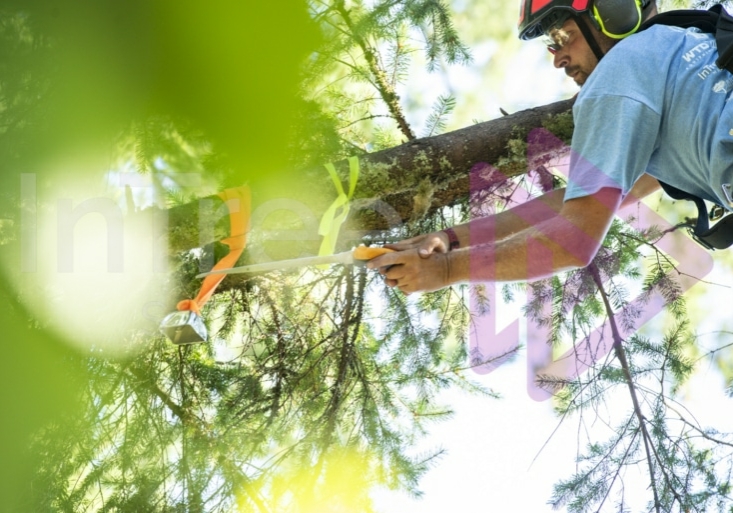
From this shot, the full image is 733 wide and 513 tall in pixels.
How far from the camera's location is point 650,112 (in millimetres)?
1828

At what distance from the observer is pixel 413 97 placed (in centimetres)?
396

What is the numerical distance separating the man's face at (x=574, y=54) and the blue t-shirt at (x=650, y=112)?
0.45 m

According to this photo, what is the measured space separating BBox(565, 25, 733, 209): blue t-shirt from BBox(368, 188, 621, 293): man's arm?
5cm

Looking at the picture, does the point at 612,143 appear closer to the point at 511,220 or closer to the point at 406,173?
the point at 511,220

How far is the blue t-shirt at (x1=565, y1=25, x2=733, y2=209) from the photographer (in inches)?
70.3

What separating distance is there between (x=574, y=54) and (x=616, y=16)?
0.55 feet

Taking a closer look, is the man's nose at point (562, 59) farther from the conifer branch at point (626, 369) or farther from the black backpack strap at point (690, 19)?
the conifer branch at point (626, 369)

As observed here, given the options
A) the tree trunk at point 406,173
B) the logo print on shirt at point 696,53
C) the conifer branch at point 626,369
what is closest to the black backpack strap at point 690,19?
the logo print on shirt at point 696,53

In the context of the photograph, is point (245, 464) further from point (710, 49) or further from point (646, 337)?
point (710, 49)

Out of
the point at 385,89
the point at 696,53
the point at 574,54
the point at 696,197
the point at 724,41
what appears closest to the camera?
the point at 724,41

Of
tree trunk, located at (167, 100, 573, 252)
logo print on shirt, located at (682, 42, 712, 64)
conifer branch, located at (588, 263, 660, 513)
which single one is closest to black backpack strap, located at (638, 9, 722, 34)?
logo print on shirt, located at (682, 42, 712, 64)

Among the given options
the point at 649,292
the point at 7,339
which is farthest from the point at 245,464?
the point at 649,292

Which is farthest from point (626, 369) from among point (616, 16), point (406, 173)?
point (616, 16)

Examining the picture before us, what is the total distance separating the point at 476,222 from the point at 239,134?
2.96 ft
